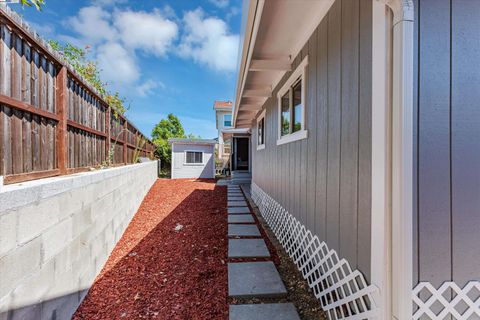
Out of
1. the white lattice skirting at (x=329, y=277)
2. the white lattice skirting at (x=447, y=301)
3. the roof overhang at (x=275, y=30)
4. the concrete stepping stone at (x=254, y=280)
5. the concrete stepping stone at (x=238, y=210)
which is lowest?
the concrete stepping stone at (x=254, y=280)

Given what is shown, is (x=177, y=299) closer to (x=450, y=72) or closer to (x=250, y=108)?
(x=450, y=72)

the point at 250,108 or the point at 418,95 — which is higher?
the point at 250,108

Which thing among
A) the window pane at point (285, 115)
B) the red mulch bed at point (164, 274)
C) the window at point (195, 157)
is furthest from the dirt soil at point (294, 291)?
the window at point (195, 157)

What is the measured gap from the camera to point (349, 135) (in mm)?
2031

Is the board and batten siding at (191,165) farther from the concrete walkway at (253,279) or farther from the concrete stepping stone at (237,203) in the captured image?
the concrete walkway at (253,279)

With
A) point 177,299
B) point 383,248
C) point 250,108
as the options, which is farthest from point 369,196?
point 250,108

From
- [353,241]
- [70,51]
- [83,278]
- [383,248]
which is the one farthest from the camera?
[70,51]

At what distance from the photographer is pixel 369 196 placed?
1.72 m

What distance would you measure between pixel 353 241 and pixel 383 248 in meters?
0.46

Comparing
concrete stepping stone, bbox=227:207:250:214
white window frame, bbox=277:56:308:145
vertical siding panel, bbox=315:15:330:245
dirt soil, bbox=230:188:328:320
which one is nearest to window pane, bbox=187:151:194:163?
concrete stepping stone, bbox=227:207:250:214

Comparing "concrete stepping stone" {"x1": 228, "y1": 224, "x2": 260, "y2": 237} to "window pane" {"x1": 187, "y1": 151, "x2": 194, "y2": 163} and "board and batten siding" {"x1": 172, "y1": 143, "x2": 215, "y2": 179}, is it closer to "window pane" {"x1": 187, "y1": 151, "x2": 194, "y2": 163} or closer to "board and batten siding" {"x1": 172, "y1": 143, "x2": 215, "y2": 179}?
"board and batten siding" {"x1": 172, "y1": 143, "x2": 215, "y2": 179}

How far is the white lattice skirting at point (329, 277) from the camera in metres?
1.74

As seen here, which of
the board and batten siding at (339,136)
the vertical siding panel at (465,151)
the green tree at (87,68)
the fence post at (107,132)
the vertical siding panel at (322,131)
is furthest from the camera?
the green tree at (87,68)

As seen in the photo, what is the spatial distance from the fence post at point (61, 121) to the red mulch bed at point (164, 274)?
1.37 metres
